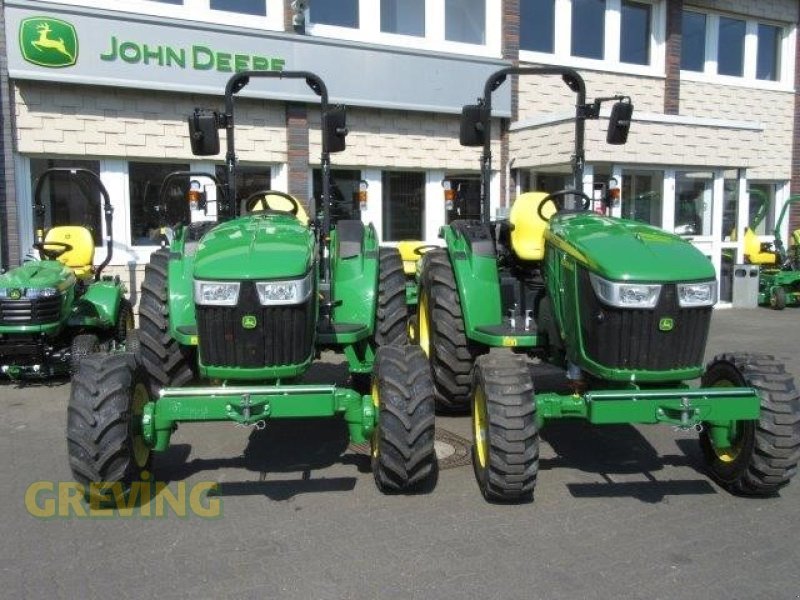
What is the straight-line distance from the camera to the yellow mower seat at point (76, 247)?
8.62 m

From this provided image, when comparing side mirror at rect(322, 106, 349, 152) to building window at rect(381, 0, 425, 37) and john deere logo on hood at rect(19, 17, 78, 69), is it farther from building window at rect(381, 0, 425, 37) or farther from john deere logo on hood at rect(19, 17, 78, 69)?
building window at rect(381, 0, 425, 37)

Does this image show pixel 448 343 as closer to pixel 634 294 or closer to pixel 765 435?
pixel 634 294

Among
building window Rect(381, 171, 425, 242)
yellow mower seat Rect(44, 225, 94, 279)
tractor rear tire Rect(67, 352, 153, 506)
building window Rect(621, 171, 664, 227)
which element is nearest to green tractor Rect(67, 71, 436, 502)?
tractor rear tire Rect(67, 352, 153, 506)

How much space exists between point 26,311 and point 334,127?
12.6 ft

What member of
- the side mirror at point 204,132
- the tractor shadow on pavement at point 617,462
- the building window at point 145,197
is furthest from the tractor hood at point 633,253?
the building window at point 145,197

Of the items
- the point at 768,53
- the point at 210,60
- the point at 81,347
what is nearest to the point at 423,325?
the point at 81,347

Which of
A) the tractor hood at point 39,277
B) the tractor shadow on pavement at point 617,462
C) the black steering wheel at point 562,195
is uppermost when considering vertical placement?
the black steering wheel at point 562,195

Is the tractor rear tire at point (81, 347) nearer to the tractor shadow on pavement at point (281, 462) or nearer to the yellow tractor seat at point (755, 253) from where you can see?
the tractor shadow on pavement at point (281, 462)

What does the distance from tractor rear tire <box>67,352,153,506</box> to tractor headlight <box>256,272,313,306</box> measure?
843mm

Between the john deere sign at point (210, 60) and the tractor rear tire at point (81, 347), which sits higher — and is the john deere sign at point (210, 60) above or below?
above

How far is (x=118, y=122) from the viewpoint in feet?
32.2

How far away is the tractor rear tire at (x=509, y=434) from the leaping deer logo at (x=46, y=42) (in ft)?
24.6

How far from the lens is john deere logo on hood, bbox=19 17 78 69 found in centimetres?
906

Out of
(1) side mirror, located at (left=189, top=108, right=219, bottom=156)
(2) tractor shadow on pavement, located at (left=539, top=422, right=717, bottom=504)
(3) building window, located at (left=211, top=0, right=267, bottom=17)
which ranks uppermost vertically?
(3) building window, located at (left=211, top=0, right=267, bottom=17)
